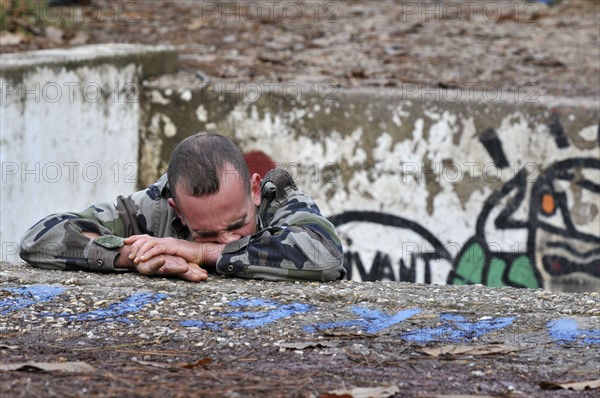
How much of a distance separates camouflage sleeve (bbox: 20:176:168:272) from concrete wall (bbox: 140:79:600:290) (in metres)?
2.47

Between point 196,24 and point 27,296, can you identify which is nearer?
point 27,296

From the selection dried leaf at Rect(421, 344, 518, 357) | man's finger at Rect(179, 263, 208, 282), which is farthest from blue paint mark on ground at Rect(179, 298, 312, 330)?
dried leaf at Rect(421, 344, 518, 357)

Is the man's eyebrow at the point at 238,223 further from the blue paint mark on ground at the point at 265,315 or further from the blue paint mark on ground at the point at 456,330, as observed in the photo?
the blue paint mark on ground at the point at 456,330

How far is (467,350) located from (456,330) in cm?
22

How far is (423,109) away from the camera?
614 centimetres

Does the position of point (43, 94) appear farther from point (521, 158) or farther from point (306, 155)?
point (521, 158)

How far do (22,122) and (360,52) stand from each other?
3298 millimetres

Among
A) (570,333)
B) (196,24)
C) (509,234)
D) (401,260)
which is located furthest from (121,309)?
(196,24)

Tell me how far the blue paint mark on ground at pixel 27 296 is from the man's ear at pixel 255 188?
2.63 ft

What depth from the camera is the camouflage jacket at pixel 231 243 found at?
3475 millimetres

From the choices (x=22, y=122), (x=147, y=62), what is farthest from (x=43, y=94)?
(x=147, y=62)

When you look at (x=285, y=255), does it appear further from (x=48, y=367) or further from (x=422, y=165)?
(x=422, y=165)

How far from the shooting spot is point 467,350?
264 centimetres

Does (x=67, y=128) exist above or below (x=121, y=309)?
above
